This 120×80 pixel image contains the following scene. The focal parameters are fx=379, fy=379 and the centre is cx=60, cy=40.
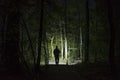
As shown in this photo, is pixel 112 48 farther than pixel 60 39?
No

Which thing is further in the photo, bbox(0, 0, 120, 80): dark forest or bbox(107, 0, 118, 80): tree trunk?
bbox(0, 0, 120, 80): dark forest

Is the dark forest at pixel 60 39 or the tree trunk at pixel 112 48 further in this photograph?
the dark forest at pixel 60 39

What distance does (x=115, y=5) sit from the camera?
19766 millimetres

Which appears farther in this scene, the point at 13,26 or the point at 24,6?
the point at 24,6

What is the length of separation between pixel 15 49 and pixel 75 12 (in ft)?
95.9

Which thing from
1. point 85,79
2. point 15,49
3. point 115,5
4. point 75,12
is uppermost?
point 75,12

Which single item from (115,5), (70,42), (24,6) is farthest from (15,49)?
(70,42)

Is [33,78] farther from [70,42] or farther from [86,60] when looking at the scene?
[70,42]

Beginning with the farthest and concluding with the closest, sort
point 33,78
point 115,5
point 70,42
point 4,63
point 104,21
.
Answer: point 70,42, point 104,21, point 4,63, point 33,78, point 115,5

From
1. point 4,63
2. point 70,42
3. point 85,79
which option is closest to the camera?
point 85,79

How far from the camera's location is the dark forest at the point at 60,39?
74.2 feet

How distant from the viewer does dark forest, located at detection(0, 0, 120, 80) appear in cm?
2261

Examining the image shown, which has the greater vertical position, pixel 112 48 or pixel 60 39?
pixel 60 39

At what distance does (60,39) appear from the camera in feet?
179
